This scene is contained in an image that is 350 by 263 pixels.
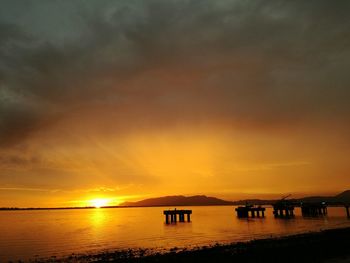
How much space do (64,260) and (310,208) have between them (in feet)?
365

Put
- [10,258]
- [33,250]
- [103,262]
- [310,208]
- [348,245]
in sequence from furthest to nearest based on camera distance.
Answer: [310,208] < [33,250] < [10,258] < [348,245] < [103,262]

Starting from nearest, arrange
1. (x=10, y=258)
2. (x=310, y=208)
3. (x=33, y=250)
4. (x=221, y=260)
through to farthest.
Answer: (x=221, y=260)
(x=10, y=258)
(x=33, y=250)
(x=310, y=208)

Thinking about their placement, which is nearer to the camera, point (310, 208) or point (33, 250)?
point (33, 250)

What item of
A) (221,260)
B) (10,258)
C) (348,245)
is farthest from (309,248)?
(10,258)

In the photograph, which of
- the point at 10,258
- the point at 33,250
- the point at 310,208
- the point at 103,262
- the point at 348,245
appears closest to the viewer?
the point at 103,262

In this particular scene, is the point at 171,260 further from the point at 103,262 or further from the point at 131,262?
the point at 103,262

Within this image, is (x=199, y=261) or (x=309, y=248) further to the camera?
(x=309, y=248)

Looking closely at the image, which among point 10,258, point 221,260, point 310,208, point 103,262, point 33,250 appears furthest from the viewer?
point 310,208

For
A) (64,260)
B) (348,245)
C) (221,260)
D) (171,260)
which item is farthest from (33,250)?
(348,245)

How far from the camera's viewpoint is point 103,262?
30031mm

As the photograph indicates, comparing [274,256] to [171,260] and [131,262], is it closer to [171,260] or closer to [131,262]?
[171,260]

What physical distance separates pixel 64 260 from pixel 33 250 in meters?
13.2

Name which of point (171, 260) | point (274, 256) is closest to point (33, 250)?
point (171, 260)

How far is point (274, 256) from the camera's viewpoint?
27.5 metres
